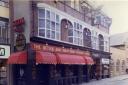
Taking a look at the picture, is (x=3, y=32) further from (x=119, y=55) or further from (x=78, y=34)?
(x=119, y=55)

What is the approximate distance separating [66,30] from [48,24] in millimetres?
4083

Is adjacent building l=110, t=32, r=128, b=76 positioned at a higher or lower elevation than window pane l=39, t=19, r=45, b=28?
lower

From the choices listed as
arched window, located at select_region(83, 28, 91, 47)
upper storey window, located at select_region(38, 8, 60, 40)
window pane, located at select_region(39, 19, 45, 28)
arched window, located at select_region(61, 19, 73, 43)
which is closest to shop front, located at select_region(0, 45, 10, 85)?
upper storey window, located at select_region(38, 8, 60, 40)

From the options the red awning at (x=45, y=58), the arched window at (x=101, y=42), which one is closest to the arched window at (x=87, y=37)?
the arched window at (x=101, y=42)

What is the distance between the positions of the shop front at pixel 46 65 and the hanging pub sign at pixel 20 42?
1.85 ft

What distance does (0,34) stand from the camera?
72.5 feet

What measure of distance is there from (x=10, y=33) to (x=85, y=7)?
11.5 meters

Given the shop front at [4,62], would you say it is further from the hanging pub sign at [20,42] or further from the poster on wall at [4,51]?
the hanging pub sign at [20,42]

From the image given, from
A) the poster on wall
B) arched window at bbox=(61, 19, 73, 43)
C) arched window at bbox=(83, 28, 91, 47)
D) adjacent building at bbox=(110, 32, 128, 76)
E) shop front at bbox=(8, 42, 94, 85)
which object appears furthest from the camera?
adjacent building at bbox=(110, 32, 128, 76)

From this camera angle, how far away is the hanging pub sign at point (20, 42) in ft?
70.2

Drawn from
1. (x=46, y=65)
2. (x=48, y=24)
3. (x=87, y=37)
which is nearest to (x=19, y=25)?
(x=48, y=24)

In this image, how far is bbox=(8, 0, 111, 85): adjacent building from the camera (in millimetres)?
21359

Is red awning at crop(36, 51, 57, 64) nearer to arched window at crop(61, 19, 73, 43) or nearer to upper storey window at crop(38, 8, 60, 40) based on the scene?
upper storey window at crop(38, 8, 60, 40)

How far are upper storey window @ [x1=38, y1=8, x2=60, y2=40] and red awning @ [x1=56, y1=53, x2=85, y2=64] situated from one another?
5.85ft
